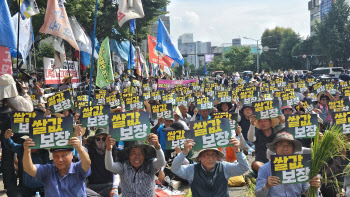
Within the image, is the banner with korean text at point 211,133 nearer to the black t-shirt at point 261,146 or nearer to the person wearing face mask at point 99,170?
the person wearing face mask at point 99,170

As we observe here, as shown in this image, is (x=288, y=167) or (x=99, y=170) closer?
(x=288, y=167)

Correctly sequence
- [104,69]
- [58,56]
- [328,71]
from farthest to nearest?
[328,71] < [58,56] < [104,69]

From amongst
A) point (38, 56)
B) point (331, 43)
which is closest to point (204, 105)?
point (38, 56)

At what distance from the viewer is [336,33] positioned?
5784 centimetres

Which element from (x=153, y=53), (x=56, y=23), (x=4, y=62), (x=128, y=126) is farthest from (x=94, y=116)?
(x=153, y=53)

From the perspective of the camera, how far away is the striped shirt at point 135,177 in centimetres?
494

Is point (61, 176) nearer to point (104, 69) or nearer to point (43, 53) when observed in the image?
point (104, 69)

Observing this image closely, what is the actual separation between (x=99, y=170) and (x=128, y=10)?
8587mm

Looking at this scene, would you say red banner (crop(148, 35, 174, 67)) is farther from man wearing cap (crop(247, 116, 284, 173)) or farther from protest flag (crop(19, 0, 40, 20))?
man wearing cap (crop(247, 116, 284, 173))

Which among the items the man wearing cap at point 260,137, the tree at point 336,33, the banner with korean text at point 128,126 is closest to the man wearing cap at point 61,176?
the banner with korean text at point 128,126

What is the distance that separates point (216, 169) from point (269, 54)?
3155 inches

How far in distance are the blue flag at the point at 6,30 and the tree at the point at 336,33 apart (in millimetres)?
55128

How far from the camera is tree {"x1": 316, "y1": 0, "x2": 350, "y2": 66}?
58281 millimetres

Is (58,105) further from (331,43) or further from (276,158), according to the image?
(331,43)
